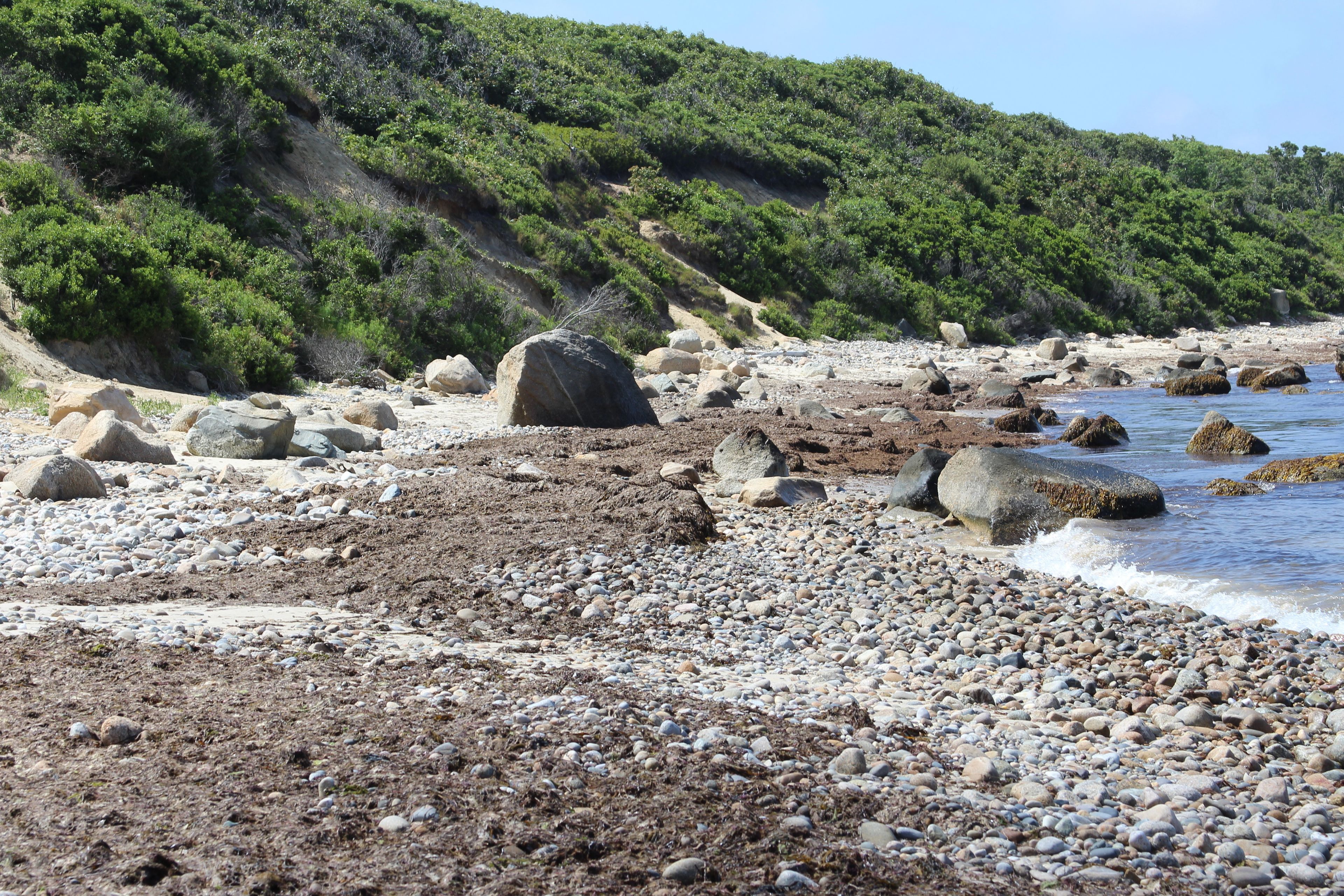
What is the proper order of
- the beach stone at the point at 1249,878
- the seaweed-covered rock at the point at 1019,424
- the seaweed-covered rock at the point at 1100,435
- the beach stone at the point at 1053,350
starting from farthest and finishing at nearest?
the beach stone at the point at 1053,350 → the seaweed-covered rock at the point at 1019,424 → the seaweed-covered rock at the point at 1100,435 → the beach stone at the point at 1249,878

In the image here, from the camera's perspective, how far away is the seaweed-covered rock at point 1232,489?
10.6m

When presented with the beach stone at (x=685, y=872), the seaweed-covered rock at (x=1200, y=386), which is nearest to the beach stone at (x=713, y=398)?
the seaweed-covered rock at (x=1200, y=386)

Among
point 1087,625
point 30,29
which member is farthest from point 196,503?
point 30,29

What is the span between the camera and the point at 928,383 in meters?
21.0

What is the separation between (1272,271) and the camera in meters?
47.4

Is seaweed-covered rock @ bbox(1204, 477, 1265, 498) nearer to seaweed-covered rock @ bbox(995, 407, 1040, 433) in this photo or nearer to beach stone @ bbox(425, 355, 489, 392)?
seaweed-covered rock @ bbox(995, 407, 1040, 433)

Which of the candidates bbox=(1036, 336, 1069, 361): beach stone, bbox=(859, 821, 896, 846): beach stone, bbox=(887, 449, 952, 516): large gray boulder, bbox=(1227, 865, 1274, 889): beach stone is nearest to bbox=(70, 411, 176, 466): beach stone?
bbox=(887, 449, 952, 516): large gray boulder

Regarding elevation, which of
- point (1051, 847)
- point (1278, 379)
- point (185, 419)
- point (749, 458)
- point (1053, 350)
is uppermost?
point (1053, 350)

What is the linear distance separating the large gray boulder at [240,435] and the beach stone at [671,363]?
11362mm

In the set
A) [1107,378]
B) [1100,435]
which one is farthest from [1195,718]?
[1107,378]

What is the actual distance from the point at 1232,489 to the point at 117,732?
33.9 ft

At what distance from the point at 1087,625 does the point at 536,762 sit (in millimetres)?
3960

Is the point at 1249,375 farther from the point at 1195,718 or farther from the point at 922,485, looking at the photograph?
the point at 1195,718

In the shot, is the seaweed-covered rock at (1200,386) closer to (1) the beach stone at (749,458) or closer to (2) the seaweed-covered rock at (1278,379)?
(2) the seaweed-covered rock at (1278,379)
